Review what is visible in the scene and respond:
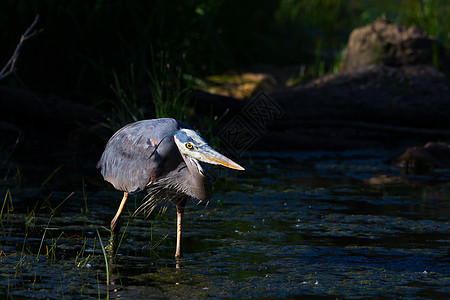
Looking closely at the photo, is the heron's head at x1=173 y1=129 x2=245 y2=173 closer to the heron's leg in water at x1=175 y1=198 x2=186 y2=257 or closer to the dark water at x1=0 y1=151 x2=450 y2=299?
the heron's leg in water at x1=175 y1=198 x2=186 y2=257

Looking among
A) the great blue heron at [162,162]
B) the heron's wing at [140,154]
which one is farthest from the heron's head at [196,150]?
the heron's wing at [140,154]

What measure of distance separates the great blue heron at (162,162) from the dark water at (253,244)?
1.04 feet

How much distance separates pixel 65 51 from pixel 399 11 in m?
12.8

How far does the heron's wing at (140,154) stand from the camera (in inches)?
183

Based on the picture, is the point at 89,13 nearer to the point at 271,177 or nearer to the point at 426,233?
the point at 271,177

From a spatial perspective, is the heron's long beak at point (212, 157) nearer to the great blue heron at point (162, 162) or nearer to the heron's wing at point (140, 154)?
the great blue heron at point (162, 162)

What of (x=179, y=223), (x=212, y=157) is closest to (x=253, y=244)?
(x=179, y=223)

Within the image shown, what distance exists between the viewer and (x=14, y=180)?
6.95 m

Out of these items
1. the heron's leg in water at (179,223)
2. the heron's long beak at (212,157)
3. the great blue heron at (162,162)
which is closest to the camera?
the heron's long beak at (212,157)

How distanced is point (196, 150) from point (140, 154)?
620mm

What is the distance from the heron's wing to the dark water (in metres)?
0.34

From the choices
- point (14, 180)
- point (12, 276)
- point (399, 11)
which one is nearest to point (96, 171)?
point (14, 180)

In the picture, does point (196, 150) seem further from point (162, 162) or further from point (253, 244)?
point (253, 244)

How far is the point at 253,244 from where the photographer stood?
16.3ft
